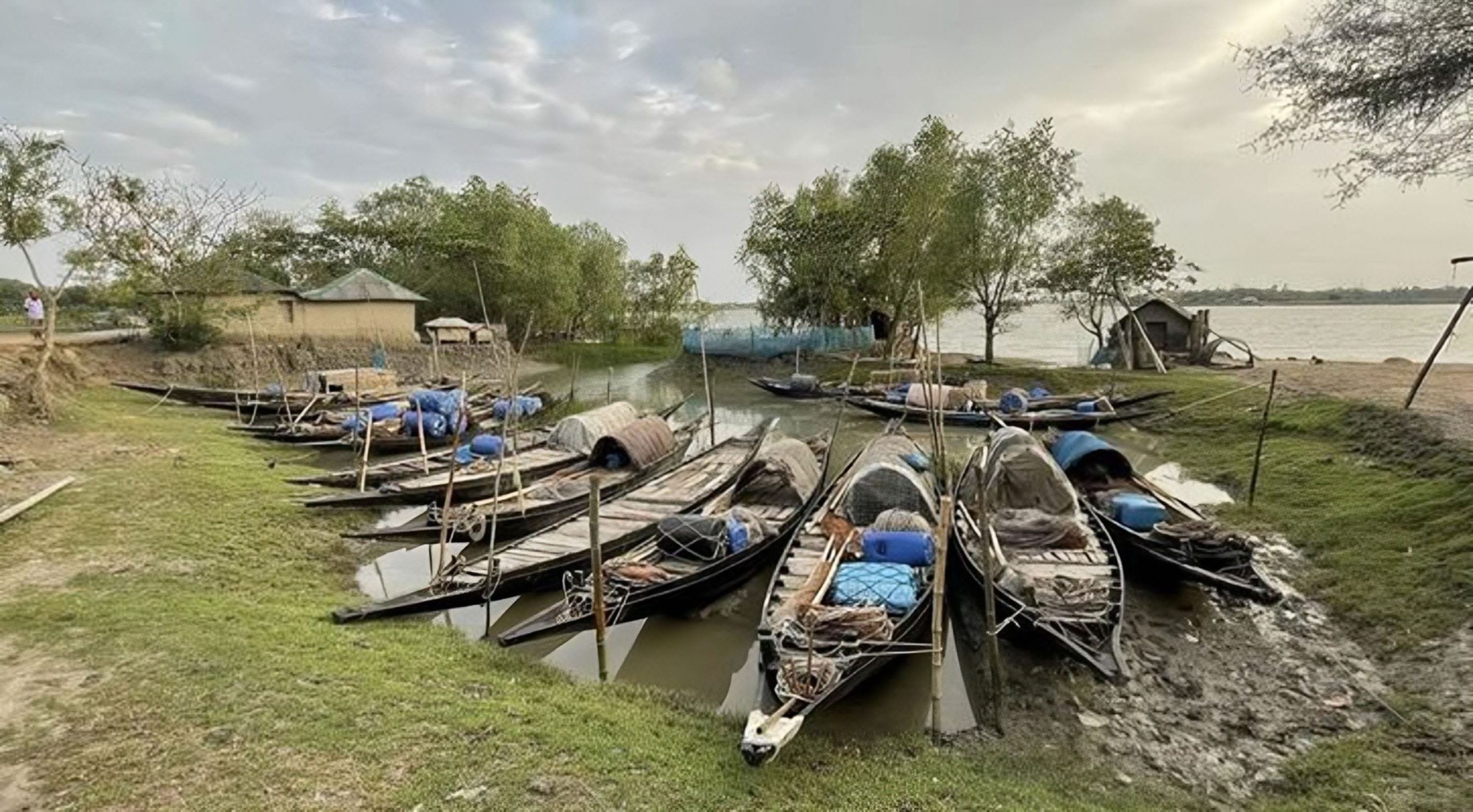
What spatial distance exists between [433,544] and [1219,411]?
1972 centimetres

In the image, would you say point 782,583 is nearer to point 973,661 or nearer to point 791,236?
point 973,661

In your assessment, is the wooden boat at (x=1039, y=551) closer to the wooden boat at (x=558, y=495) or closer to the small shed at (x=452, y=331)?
the wooden boat at (x=558, y=495)

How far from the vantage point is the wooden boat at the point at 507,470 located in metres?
11.6

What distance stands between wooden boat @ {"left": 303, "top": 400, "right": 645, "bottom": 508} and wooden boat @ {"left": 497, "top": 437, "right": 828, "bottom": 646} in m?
1.95

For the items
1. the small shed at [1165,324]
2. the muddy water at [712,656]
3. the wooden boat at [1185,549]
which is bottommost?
the muddy water at [712,656]

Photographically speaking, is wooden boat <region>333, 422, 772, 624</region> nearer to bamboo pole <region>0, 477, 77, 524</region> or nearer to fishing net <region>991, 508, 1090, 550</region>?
fishing net <region>991, 508, 1090, 550</region>

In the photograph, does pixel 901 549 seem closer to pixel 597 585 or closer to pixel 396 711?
pixel 597 585

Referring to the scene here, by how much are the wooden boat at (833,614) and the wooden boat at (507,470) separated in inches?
157

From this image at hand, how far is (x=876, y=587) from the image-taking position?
285 inches

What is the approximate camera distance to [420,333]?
38.1 metres

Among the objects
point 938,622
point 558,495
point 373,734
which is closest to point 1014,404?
point 558,495

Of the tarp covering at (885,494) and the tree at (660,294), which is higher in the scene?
the tree at (660,294)

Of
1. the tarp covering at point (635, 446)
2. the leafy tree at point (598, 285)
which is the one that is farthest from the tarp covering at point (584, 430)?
the leafy tree at point (598, 285)

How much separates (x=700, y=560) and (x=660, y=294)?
143 feet
